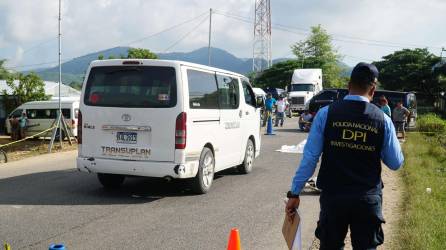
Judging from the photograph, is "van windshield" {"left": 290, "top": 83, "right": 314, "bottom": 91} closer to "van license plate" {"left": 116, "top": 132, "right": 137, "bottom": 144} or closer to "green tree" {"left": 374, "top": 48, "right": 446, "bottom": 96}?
"green tree" {"left": 374, "top": 48, "right": 446, "bottom": 96}

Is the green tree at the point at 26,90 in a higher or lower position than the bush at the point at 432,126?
higher

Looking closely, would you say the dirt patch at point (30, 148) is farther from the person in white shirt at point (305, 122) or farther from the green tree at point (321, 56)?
the green tree at point (321, 56)

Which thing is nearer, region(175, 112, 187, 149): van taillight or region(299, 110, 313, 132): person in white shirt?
region(175, 112, 187, 149): van taillight

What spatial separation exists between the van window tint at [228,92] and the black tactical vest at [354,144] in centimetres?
622

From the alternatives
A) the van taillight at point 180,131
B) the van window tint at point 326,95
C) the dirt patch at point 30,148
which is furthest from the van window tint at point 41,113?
the van taillight at point 180,131

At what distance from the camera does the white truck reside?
44344mm

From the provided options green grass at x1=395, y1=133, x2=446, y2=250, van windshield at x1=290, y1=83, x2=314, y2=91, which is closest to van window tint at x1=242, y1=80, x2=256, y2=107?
green grass at x1=395, y1=133, x2=446, y2=250

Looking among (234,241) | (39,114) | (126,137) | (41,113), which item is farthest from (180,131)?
(39,114)

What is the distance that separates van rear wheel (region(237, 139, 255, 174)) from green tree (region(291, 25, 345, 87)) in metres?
79.8

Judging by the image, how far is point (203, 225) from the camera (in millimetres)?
6926

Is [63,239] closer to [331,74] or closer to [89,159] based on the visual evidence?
[89,159]

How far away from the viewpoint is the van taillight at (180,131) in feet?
27.1

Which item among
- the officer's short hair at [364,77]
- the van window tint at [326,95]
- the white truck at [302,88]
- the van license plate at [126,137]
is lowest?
the van license plate at [126,137]

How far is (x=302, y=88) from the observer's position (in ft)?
150
